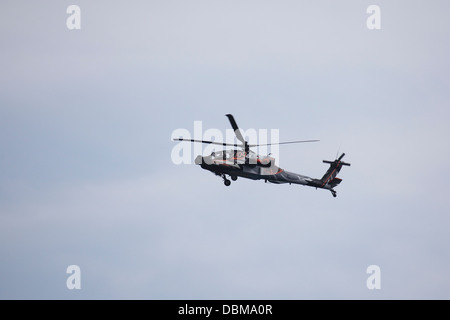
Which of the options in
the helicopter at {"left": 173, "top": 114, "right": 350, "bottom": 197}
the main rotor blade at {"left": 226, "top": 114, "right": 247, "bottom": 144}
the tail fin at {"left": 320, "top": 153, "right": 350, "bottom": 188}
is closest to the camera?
the main rotor blade at {"left": 226, "top": 114, "right": 247, "bottom": 144}

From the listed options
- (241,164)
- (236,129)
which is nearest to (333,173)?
(241,164)

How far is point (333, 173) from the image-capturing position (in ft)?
260

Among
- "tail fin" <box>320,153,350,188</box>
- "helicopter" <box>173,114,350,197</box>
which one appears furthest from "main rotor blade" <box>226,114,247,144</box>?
"tail fin" <box>320,153,350,188</box>

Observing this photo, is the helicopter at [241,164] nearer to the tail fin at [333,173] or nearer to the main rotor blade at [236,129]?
the main rotor blade at [236,129]

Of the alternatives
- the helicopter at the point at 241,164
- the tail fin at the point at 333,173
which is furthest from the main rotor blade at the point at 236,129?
the tail fin at the point at 333,173

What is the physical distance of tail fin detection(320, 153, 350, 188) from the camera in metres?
79.0

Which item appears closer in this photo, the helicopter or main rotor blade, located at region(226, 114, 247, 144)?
main rotor blade, located at region(226, 114, 247, 144)

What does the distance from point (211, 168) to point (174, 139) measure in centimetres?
669

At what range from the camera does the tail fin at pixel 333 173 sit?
7900cm

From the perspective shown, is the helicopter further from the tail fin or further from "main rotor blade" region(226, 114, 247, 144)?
the tail fin

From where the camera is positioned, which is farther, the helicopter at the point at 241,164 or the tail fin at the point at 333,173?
the tail fin at the point at 333,173
